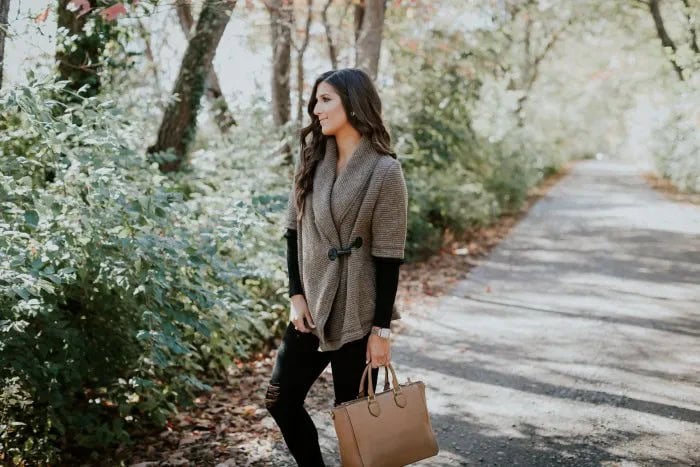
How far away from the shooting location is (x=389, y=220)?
9.19ft

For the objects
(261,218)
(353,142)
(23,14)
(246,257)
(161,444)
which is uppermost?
(23,14)

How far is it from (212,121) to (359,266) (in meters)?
6.19

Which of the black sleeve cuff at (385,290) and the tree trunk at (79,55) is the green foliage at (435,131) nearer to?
the tree trunk at (79,55)

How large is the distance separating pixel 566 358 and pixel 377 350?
140 inches

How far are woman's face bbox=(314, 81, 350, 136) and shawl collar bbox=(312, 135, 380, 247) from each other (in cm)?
12

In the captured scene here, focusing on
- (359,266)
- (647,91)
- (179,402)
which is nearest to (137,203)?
(179,402)

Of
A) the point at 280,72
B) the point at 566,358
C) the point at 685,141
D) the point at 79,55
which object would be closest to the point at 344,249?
the point at 566,358

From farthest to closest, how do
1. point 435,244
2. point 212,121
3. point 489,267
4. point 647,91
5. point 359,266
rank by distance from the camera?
point 647,91, point 435,244, point 489,267, point 212,121, point 359,266

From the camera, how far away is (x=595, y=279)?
897 cm

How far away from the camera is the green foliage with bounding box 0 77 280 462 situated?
3484mm

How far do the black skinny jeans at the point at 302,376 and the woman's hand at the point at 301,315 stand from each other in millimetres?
46

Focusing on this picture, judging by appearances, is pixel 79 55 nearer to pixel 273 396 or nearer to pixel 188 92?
pixel 188 92

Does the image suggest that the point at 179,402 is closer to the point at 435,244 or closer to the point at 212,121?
the point at 212,121

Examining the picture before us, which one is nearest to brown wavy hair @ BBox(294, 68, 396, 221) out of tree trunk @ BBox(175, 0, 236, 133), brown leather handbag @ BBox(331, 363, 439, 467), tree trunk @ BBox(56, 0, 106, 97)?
brown leather handbag @ BBox(331, 363, 439, 467)
